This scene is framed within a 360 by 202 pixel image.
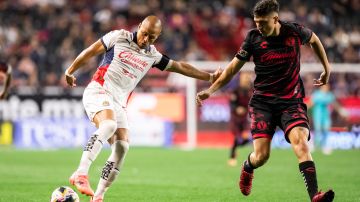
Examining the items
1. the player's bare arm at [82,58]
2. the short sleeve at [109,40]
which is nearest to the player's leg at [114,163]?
the player's bare arm at [82,58]

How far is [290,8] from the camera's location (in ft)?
98.1

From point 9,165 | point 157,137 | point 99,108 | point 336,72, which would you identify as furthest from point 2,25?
point 99,108

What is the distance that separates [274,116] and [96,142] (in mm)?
2289

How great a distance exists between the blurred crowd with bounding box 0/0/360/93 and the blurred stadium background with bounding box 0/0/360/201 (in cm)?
4

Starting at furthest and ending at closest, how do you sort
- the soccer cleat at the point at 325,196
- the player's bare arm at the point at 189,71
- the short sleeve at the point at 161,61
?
1. the player's bare arm at the point at 189,71
2. the short sleeve at the point at 161,61
3. the soccer cleat at the point at 325,196

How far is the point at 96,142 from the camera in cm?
898

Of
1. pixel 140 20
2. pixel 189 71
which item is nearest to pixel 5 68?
pixel 189 71

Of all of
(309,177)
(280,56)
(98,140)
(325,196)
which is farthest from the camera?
(280,56)

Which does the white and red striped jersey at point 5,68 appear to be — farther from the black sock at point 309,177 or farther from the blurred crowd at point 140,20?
the blurred crowd at point 140,20

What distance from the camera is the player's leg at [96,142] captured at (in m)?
8.51

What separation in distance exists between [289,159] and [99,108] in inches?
439

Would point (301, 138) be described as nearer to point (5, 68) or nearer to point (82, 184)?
point (82, 184)

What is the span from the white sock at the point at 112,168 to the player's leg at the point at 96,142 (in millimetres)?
498

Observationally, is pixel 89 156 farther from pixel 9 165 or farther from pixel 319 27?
pixel 319 27
